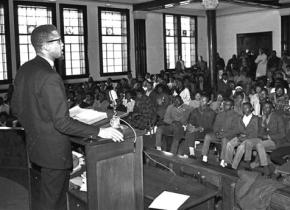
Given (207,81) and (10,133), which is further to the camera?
(207,81)

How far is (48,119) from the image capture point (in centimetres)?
209

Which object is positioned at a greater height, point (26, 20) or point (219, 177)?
point (26, 20)

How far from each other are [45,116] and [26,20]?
946 cm

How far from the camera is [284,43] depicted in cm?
1409

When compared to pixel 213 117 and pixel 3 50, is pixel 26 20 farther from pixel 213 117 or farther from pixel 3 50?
pixel 213 117

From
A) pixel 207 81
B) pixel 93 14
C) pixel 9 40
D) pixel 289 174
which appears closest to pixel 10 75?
pixel 9 40

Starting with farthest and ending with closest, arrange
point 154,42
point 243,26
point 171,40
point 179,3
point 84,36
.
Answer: point 243,26 < point 171,40 < point 154,42 < point 84,36 < point 179,3

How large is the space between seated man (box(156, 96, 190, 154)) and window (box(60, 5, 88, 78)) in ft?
18.1

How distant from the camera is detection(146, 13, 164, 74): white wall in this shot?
14.1m

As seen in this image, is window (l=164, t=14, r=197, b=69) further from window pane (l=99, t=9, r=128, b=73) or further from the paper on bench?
the paper on bench

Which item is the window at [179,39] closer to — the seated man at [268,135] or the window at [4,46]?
the window at [4,46]

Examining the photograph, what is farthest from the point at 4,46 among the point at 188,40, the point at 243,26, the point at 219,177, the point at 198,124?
the point at 243,26

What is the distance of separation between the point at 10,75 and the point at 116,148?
917 centimetres

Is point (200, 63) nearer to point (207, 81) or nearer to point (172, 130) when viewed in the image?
point (207, 81)
